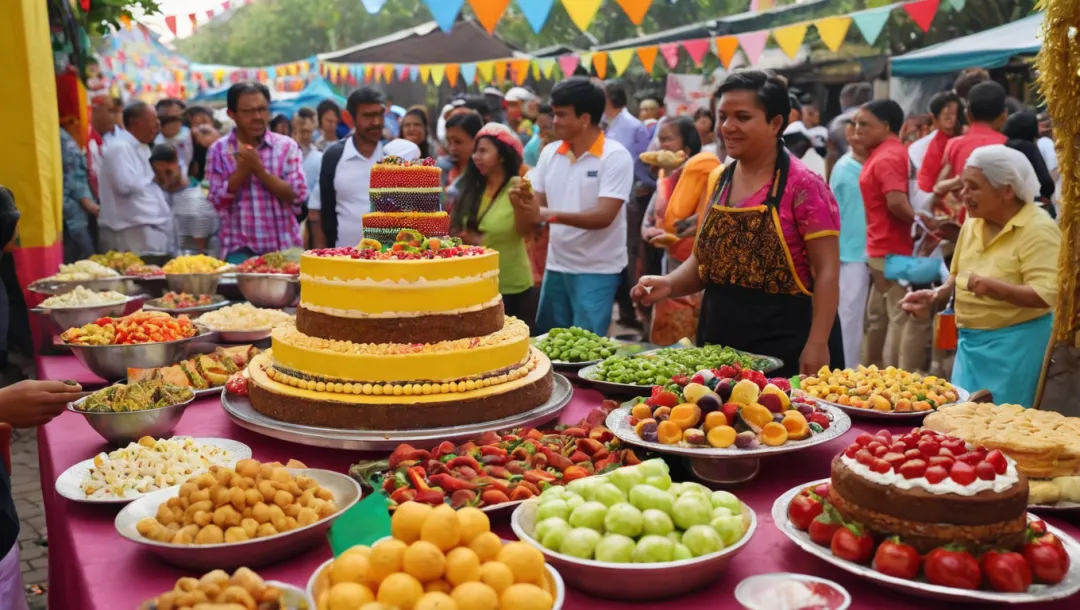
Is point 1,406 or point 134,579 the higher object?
point 1,406

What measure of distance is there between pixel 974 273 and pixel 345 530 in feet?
12.0

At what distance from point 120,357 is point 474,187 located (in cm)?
306

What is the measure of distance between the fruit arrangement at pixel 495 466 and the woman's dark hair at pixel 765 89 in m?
1.88

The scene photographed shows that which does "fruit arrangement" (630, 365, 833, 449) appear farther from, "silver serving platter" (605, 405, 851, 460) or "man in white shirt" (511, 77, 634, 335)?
"man in white shirt" (511, 77, 634, 335)

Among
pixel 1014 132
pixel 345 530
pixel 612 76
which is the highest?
pixel 612 76

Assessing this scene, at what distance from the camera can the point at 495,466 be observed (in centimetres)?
239

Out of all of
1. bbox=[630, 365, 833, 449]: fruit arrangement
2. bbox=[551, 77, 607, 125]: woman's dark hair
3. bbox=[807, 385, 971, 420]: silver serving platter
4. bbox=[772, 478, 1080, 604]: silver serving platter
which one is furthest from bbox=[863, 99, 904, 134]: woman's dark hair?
bbox=[772, 478, 1080, 604]: silver serving platter

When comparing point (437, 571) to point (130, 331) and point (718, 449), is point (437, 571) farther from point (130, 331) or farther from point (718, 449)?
point (130, 331)

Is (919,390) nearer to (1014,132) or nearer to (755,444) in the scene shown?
(755,444)

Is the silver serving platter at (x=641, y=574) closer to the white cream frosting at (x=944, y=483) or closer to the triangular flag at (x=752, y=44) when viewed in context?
the white cream frosting at (x=944, y=483)

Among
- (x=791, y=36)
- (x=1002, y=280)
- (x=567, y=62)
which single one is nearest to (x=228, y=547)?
(x=1002, y=280)

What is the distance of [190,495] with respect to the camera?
2125mm

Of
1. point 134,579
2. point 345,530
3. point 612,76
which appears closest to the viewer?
point 345,530

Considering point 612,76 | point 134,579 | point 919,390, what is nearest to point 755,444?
point 919,390
